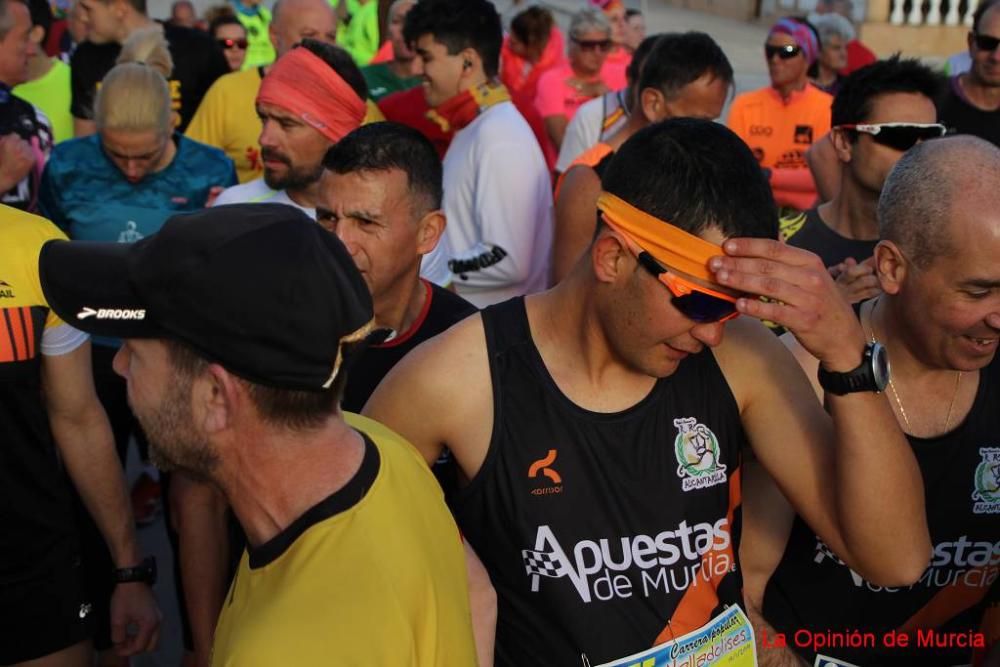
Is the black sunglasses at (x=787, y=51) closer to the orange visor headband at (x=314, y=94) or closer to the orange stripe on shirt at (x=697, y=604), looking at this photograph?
the orange visor headband at (x=314, y=94)

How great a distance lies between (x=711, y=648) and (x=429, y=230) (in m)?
1.64

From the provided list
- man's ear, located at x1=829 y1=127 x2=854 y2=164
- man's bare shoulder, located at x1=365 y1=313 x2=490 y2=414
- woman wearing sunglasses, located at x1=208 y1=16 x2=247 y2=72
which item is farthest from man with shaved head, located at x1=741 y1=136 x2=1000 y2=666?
woman wearing sunglasses, located at x1=208 y1=16 x2=247 y2=72

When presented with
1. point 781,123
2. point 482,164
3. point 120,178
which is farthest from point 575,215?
point 781,123

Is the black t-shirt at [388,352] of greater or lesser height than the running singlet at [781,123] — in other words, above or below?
above

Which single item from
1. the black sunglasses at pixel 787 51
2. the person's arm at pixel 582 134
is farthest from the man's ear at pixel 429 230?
the black sunglasses at pixel 787 51

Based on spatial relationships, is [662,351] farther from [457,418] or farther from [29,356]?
[29,356]

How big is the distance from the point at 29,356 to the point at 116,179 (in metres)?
2.00

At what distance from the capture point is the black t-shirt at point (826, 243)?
4.31 metres

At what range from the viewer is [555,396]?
8.31ft

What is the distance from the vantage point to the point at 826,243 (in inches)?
174

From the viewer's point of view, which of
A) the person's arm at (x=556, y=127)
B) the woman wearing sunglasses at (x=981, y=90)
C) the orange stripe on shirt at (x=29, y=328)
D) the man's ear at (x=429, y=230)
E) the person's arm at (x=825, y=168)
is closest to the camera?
the orange stripe on shirt at (x=29, y=328)

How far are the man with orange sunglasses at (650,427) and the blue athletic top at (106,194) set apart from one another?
267 centimetres

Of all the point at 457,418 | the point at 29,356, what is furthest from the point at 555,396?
the point at 29,356

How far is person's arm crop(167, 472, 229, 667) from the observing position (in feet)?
10.7
